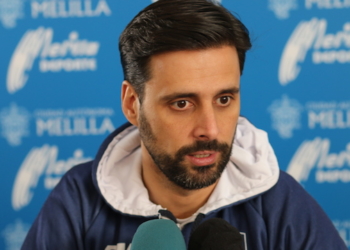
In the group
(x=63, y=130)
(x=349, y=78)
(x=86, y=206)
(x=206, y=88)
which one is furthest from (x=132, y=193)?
(x=349, y=78)

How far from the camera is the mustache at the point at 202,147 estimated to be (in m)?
1.06

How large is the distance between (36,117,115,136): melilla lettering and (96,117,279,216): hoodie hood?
0.85 metres

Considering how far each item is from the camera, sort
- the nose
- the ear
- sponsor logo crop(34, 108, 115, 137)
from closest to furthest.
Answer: the nose < the ear < sponsor logo crop(34, 108, 115, 137)

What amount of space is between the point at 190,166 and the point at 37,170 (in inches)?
52.0

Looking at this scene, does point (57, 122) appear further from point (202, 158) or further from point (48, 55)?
point (202, 158)

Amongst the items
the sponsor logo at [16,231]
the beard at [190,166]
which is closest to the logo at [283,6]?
the beard at [190,166]

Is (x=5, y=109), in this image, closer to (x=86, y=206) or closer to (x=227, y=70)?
(x=86, y=206)

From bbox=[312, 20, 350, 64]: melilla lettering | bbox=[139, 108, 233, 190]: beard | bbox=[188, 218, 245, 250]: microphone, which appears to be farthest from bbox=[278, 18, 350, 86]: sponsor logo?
bbox=[188, 218, 245, 250]: microphone

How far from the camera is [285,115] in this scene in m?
2.15

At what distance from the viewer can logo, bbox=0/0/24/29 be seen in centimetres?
217

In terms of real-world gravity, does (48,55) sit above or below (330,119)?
above

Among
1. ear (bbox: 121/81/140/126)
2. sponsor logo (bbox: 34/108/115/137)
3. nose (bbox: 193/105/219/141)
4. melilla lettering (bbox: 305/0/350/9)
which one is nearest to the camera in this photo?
nose (bbox: 193/105/219/141)

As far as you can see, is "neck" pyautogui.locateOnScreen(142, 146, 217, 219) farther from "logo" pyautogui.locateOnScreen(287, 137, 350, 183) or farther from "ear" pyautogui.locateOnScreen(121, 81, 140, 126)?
"logo" pyautogui.locateOnScreen(287, 137, 350, 183)

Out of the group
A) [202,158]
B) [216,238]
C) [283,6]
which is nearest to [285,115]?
[283,6]
